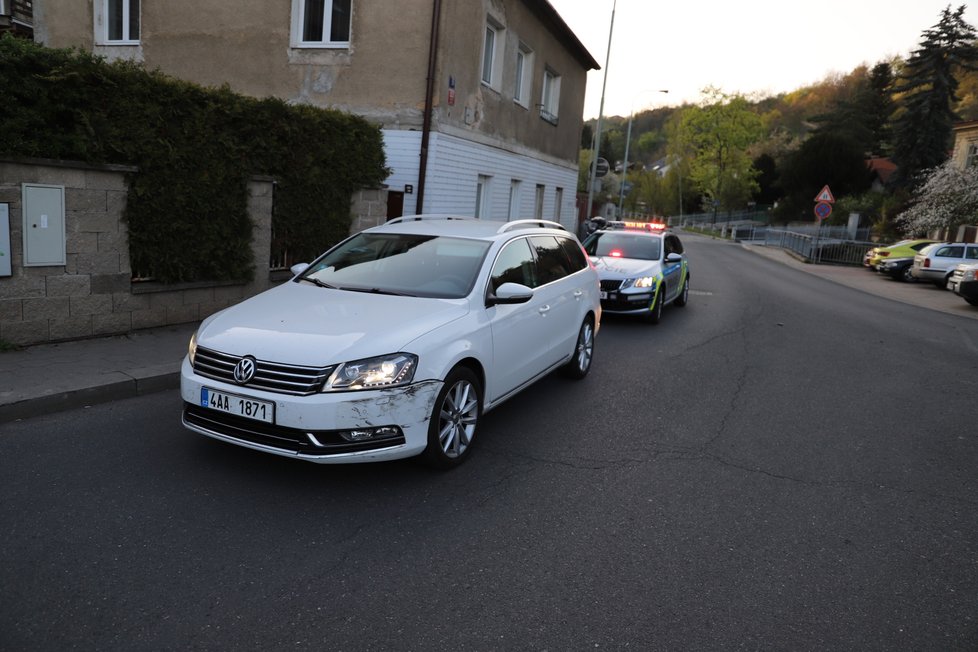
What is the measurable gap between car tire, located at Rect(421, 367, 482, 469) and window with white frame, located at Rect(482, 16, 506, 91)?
1241cm

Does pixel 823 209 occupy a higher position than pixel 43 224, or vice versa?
pixel 823 209

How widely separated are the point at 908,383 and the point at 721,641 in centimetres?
646

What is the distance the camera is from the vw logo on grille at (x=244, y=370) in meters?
4.11

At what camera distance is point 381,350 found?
416 centimetres

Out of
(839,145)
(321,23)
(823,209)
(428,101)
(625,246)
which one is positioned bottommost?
(625,246)

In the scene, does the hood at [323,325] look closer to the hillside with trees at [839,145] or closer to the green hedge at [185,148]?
the green hedge at [185,148]

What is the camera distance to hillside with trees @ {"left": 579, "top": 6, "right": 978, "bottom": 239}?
4338cm

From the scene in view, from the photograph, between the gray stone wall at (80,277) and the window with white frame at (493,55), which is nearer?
the gray stone wall at (80,277)

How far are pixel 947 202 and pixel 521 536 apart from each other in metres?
35.0

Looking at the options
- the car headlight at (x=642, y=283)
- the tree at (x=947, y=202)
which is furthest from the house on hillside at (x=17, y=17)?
the tree at (x=947, y=202)

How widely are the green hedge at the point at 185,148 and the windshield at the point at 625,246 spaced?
13.9 ft

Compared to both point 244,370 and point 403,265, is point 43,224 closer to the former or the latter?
point 403,265

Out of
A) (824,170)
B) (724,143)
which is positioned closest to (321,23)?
(824,170)

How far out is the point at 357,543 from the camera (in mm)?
3641
